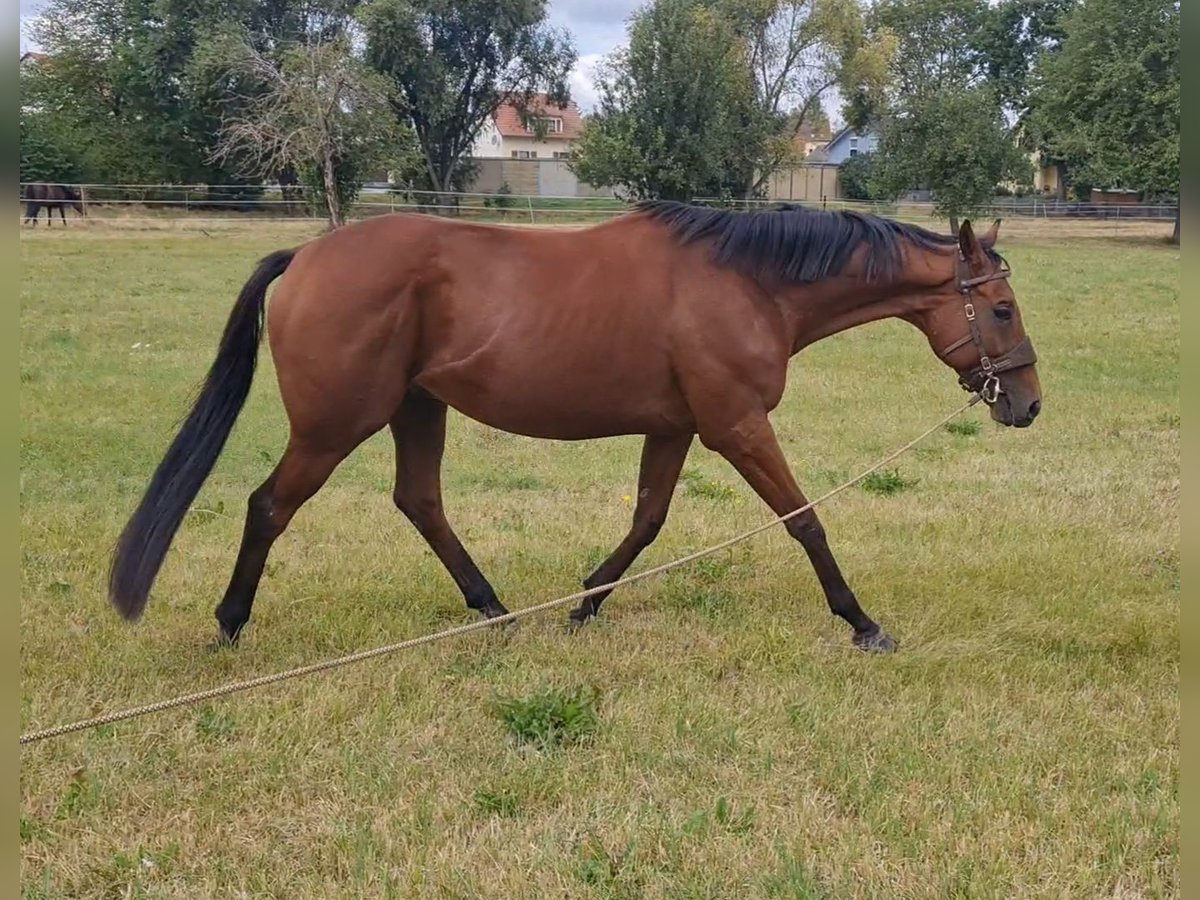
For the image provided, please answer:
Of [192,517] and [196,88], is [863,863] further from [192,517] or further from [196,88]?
[196,88]

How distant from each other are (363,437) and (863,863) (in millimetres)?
2699

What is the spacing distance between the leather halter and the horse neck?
0.26 ft

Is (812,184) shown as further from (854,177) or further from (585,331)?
(585,331)

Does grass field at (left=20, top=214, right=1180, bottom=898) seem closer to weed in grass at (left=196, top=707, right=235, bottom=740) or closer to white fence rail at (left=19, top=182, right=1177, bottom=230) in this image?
weed in grass at (left=196, top=707, right=235, bottom=740)

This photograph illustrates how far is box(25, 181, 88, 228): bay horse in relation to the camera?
28.2 m

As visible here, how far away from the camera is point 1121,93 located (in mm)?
36562

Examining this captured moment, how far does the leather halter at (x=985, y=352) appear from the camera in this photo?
4535 mm

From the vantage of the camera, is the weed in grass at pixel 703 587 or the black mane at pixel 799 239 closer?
the black mane at pixel 799 239

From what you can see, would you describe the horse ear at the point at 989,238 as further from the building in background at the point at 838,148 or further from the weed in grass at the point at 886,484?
the building in background at the point at 838,148

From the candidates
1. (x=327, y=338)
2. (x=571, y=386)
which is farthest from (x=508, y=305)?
(x=327, y=338)

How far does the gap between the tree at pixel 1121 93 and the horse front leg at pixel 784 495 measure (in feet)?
114

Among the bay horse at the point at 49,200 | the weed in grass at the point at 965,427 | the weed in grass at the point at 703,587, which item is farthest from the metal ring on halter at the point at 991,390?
the bay horse at the point at 49,200

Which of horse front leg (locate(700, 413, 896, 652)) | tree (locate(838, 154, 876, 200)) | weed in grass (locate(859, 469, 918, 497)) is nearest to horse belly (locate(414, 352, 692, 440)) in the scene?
horse front leg (locate(700, 413, 896, 652))

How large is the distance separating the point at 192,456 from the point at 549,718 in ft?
6.53
